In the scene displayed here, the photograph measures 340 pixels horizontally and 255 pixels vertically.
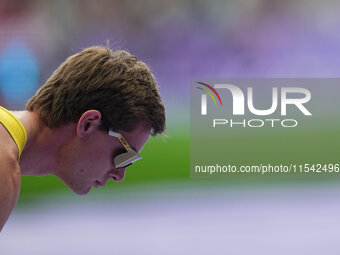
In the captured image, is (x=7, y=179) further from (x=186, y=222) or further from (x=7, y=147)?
(x=186, y=222)

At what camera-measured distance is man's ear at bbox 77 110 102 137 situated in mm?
1598

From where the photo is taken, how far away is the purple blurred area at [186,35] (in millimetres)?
4402

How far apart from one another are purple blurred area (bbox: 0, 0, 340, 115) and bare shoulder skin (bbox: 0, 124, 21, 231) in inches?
122

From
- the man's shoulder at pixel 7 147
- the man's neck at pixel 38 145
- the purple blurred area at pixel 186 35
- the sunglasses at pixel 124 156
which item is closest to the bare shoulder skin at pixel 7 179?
the man's shoulder at pixel 7 147

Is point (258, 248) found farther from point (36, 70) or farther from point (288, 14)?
point (36, 70)

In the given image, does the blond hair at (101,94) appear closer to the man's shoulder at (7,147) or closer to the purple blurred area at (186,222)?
the man's shoulder at (7,147)

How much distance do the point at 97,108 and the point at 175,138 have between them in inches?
109

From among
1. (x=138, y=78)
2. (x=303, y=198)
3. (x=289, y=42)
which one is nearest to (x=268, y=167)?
(x=303, y=198)

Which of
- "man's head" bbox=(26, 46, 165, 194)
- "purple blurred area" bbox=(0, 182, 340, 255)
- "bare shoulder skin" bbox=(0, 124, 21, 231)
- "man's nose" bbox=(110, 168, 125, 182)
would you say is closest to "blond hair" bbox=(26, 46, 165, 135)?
"man's head" bbox=(26, 46, 165, 194)

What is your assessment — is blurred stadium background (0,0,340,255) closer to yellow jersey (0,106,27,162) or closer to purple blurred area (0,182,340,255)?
purple blurred area (0,182,340,255)

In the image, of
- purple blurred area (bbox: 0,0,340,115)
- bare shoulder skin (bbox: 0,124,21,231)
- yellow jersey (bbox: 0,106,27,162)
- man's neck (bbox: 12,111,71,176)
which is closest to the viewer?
bare shoulder skin (bbox: 0,124,21,231)

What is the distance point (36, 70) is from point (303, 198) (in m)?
2.28

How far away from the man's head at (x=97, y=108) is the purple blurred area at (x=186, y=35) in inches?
107

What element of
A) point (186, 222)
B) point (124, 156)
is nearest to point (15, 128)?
point (124, 156)
